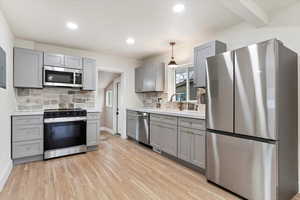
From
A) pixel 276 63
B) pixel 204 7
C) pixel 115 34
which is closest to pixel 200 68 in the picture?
pixel 204 7

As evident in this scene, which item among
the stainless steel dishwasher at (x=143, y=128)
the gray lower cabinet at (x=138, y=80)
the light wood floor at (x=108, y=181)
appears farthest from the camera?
the gray lower cabinet at (x=138, y=80)

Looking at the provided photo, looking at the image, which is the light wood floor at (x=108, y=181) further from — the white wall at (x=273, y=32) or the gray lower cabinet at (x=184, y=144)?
the white wall at (x=273, y=32)

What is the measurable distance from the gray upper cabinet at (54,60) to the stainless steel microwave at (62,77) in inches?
3.7

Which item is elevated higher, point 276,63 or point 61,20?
point 61,20

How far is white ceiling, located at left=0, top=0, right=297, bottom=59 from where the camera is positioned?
2.35 metres

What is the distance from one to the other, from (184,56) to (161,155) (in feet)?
7.95

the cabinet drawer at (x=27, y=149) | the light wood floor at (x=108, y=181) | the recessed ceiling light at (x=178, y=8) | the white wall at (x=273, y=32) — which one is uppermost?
the recessed ceiling light at (x=178, y=8)

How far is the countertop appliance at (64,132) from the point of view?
3.44m

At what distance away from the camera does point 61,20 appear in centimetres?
284

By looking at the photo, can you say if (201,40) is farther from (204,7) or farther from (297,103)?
(297,103)

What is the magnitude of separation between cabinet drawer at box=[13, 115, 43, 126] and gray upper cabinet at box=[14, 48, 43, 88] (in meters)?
0.73

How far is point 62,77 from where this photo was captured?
3922mm

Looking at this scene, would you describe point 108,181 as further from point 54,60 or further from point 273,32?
point 273,32

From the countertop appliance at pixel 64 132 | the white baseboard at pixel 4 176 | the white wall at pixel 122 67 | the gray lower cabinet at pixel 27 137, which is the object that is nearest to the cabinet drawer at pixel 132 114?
the white wall at pixel 122 67
